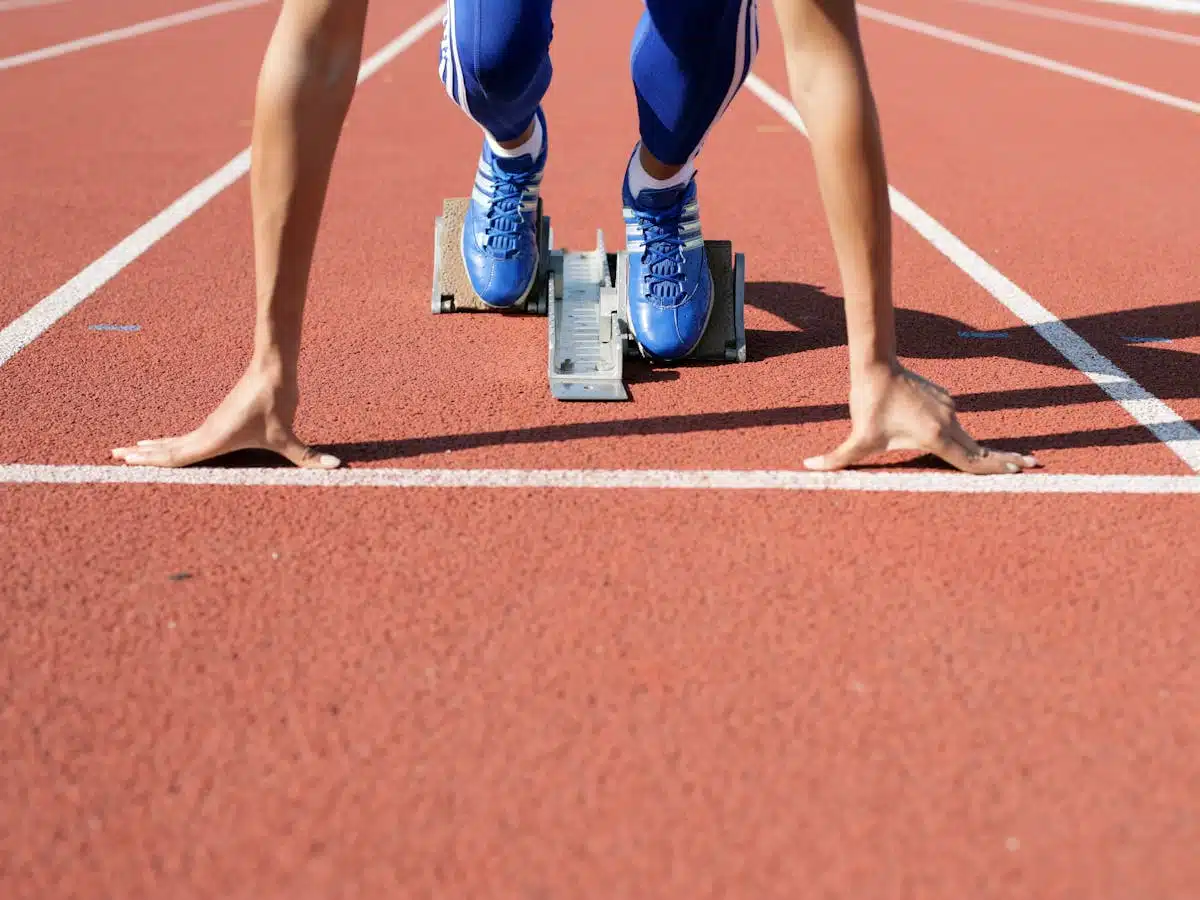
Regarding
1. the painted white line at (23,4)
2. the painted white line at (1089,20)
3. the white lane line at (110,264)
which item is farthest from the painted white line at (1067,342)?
the painted white line at (23,4)

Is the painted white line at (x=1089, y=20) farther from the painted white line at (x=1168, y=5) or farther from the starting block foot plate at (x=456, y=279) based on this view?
the starting block foot plate at (x=456, y=279)

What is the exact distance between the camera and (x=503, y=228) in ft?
14.8

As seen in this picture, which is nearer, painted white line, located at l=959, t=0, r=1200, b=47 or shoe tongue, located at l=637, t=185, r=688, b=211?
shoe tongue, located at l=637, t=185, r=688, b=211

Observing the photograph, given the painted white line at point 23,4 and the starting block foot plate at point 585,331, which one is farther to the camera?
the painted white line at point 23,4

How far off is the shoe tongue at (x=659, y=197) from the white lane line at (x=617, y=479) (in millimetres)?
1160

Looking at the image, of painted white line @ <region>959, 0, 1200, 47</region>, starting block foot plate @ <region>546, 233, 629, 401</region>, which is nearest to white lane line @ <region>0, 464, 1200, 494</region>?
starting block foot plate @ <region>546, 233, 629, 401</region>

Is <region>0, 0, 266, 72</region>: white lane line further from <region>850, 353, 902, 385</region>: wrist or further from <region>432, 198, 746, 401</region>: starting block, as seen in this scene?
<region>850, 353, 902, 385</region>: wrist

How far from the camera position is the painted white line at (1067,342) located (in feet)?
12.0

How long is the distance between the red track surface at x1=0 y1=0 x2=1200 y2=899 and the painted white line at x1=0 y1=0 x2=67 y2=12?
13.0 meters

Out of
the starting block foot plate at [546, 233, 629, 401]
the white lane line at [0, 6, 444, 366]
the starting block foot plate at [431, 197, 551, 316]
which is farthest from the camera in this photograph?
the starting block foot plate at [431, 197, 551, 316]

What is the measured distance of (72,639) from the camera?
8.34 feet

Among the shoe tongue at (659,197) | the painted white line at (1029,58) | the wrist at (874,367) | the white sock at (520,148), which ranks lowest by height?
→ the wrist at (874,367)

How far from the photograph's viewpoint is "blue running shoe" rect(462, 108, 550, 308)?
14.8ft

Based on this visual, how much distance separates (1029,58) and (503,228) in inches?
402
